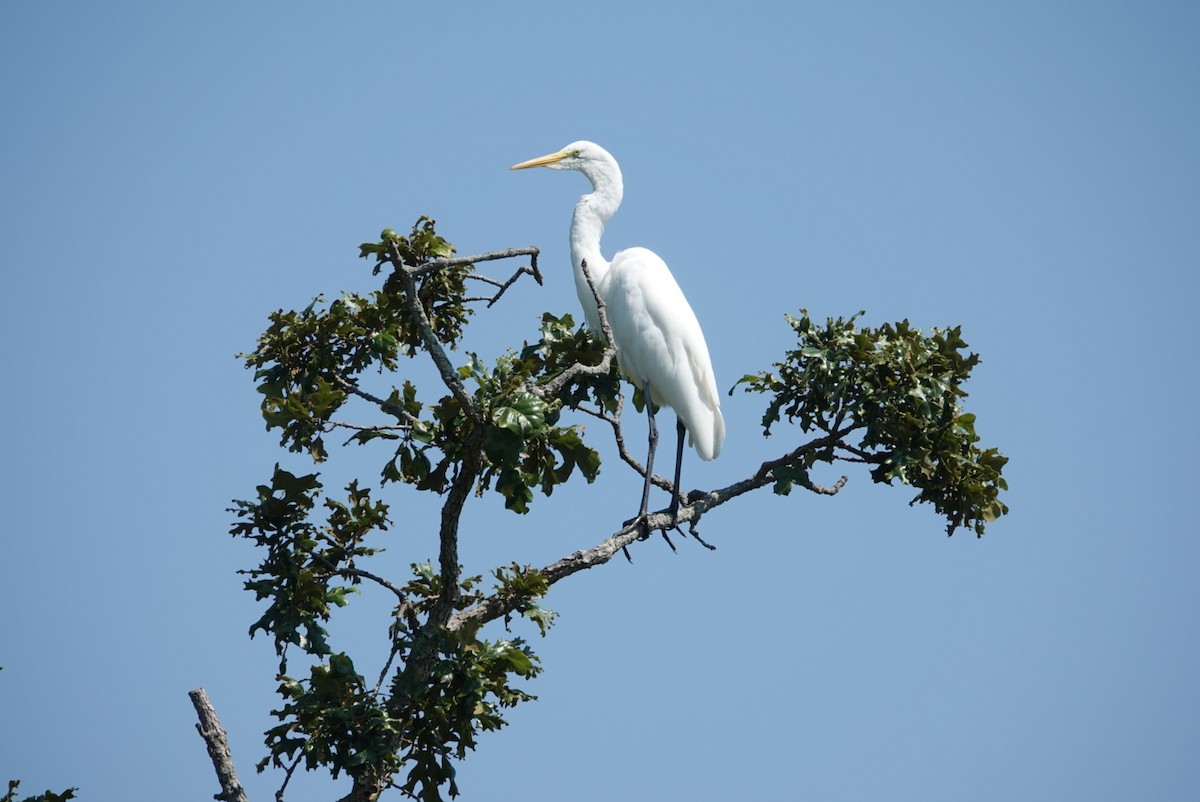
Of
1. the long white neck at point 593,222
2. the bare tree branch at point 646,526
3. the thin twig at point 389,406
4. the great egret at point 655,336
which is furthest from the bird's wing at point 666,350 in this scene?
the thin twig at point 389,406

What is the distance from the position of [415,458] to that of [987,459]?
3116mm

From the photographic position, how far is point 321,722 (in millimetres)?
5852

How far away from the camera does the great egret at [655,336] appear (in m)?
8.47

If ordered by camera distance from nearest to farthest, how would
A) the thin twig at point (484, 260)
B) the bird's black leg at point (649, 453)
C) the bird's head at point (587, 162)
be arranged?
the thin twig at point (484, 260) → the bird's black leg at point (649, 453) → the bird's head at point (587, 162)

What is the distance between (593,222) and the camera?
30.0ft

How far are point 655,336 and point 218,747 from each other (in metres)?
3.98

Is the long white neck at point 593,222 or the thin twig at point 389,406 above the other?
the long white neck at point 593,222

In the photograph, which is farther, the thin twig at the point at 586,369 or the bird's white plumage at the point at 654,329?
the bird's white plumage at the point at 654,329

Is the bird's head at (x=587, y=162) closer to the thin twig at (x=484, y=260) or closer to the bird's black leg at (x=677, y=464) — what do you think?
the bird's black leg at (x=677, y=464)

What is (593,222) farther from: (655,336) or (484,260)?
(484,260)

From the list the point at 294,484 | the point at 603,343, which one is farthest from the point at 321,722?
the point at 603,343

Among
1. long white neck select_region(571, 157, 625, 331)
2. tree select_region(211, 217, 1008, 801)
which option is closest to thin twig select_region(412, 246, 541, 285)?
tree select_region(211, 217, 1008, 801)

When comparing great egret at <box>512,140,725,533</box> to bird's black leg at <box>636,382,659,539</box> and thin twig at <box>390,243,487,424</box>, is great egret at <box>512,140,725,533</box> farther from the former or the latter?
thin twig at <box>390,243,487,424</box>

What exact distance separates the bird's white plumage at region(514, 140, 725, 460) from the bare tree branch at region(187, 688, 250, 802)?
361cm
